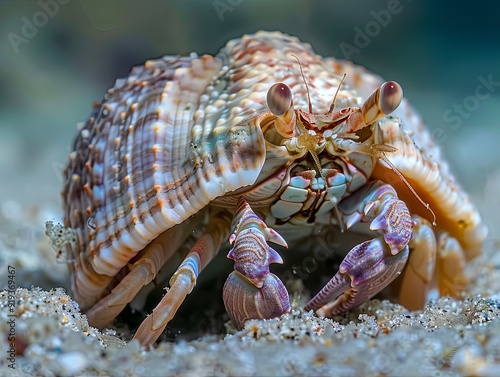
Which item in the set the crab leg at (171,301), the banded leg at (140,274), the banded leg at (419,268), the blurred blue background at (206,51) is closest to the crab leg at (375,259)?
the banded leg at (419,268)

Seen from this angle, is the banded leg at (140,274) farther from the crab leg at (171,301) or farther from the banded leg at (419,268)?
the banded leg at (419,268)

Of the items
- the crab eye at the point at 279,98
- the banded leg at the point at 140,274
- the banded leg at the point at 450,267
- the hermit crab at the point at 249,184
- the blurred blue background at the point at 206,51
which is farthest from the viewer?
the blurred blue background at the point at 206,51

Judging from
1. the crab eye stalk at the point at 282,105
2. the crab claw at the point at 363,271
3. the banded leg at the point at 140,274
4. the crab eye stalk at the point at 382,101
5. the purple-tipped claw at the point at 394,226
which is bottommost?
the banded leg at the point at 140,274

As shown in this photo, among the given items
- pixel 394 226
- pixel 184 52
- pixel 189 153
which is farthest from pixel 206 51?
pixel 394 226

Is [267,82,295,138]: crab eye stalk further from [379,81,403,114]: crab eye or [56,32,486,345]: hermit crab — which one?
[379,81,403,114]: crab eye

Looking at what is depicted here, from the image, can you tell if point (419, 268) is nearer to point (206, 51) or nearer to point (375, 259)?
point (375, 259)

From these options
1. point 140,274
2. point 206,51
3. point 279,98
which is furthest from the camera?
point 206,51

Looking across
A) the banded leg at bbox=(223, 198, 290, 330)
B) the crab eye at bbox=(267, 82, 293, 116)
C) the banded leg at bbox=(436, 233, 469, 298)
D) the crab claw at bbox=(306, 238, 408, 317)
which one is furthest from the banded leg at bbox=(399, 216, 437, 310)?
the crab eye at bbox=(267, 82, 293, 116)
